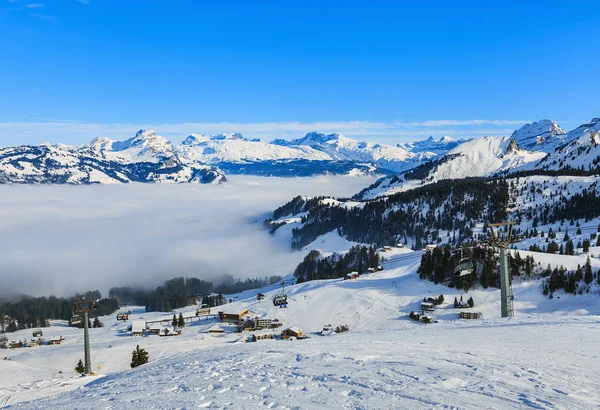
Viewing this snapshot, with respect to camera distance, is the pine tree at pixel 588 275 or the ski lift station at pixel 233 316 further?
the ski lift station at pixel 233 316

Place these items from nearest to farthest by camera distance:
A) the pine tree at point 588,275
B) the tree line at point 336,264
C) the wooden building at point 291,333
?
the wooden building at point 291,333, the pine tree at point 588,275, the tree line at point 336,264

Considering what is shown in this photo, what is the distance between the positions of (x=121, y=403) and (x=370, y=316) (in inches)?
2861

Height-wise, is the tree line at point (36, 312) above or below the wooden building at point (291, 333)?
below

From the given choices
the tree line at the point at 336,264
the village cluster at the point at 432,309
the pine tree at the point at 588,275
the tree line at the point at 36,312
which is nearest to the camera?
the village cluster at the point at 432,309

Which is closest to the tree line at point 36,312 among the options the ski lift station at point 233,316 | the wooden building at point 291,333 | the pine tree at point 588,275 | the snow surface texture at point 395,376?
the ski lift station at point 233,316

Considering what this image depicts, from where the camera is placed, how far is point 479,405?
13.2 meters

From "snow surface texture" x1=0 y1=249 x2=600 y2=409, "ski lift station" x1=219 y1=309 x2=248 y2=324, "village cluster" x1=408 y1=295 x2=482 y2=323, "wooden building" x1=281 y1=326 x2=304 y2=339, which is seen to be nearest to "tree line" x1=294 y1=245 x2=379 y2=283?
"ski lift station" x1=219 y1=309 x2=248 y2=324

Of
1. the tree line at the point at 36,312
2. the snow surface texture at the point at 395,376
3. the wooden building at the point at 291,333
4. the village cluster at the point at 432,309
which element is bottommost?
the tree line at the point at 36,312

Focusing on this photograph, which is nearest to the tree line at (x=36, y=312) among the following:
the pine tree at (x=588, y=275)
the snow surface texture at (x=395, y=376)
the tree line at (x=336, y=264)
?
the tree line at (x=336, y=264)

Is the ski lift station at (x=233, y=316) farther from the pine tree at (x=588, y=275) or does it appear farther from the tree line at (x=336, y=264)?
the pine tree at (x=588, y=275)

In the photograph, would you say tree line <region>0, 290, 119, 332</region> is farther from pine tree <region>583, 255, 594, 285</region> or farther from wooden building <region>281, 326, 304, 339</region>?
pine tree <region>583, 255, 594, 285</region>

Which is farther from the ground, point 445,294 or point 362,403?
point 362,403

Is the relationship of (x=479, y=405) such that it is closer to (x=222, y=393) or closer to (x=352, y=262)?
(x=222, y=393)

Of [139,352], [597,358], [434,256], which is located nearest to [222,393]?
[597,358]
